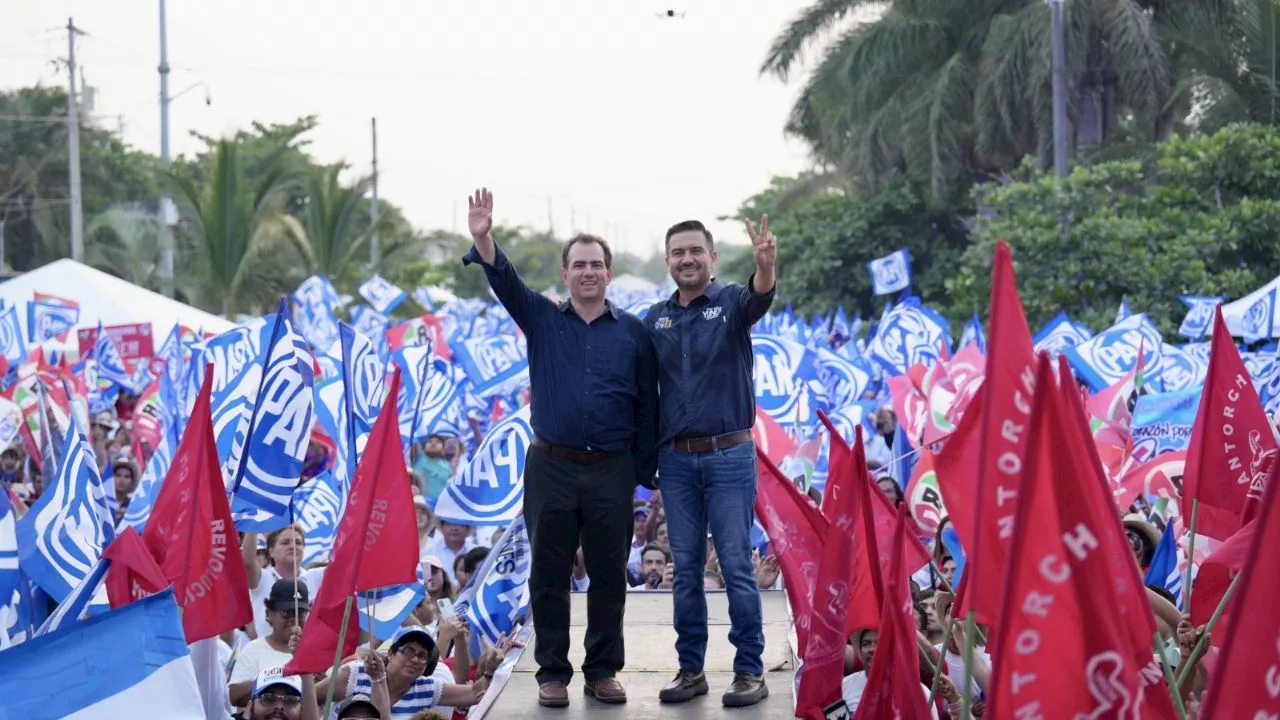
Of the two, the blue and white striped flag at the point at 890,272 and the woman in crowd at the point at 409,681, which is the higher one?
the blue and white striped flag at the point at 890,272

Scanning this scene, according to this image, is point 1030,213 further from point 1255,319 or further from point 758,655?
point 758,655

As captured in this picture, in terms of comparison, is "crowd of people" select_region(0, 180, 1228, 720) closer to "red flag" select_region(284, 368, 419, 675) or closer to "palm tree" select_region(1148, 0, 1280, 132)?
"red flag" select_region(284, 368, 419, 675)

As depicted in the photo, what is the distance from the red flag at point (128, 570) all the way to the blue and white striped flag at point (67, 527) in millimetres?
946

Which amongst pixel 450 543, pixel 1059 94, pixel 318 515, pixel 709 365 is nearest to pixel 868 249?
pixel 1059 94

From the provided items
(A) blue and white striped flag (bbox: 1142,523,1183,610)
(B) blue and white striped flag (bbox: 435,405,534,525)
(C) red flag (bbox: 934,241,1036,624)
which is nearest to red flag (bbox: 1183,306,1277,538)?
(A) blue and white striped flag (bbox: 1142,523,1183,610)

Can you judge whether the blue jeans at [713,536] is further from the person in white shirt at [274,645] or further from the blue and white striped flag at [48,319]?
the blue and white striped flag at [48,319]

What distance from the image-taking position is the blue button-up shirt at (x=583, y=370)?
6.14m

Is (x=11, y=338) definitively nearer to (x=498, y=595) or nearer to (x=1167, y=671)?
(x=498, y=595)

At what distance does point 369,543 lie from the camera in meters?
6.25

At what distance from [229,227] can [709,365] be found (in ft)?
96.8

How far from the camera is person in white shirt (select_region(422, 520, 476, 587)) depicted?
10.5 meters

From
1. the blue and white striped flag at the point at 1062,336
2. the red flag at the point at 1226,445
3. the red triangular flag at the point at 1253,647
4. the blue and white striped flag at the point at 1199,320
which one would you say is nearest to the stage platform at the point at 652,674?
the red flag at the point at 1226,445

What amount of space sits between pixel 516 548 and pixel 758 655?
2.20 metres

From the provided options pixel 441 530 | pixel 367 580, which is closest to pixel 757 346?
pixel 441 530
